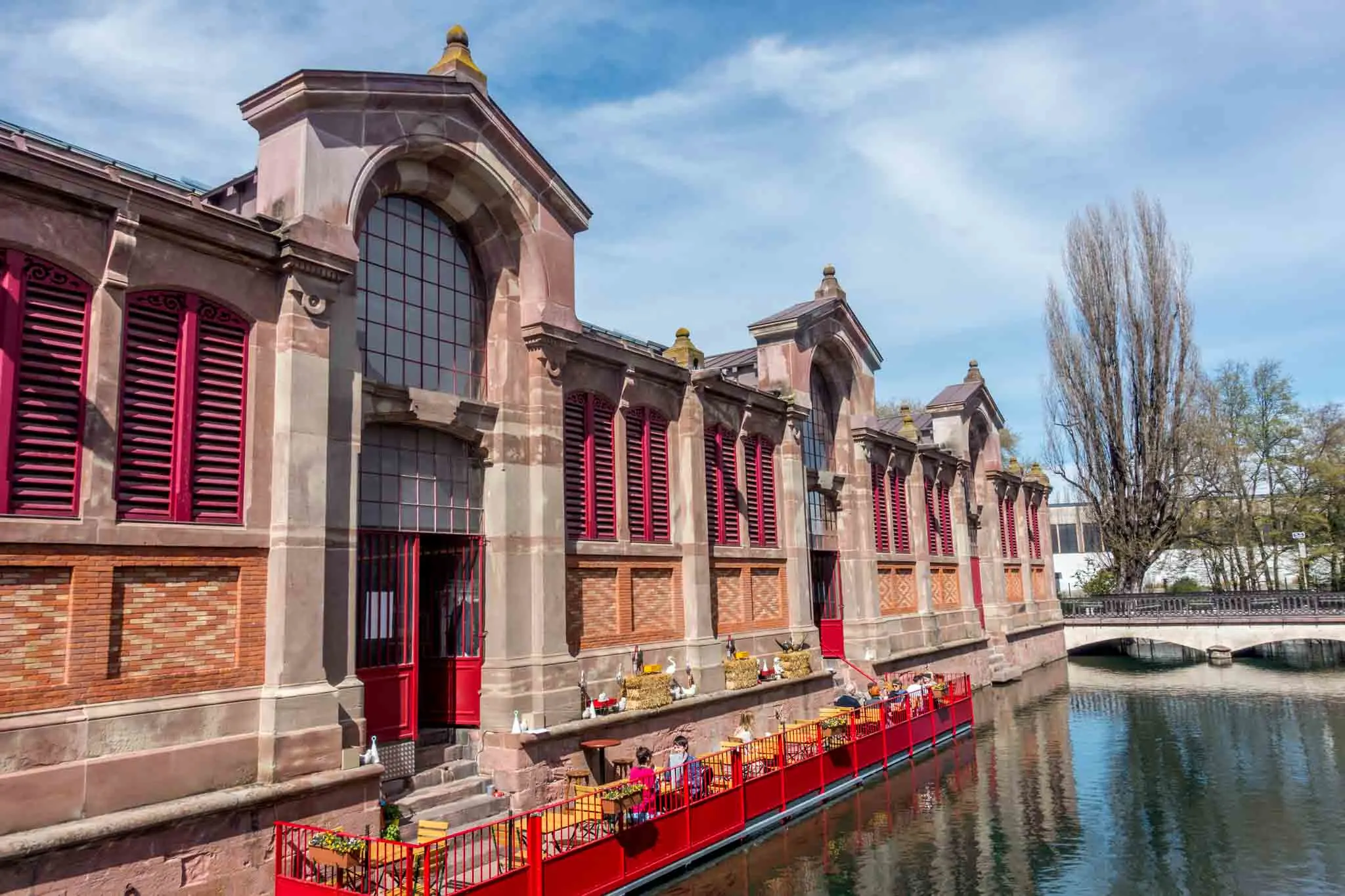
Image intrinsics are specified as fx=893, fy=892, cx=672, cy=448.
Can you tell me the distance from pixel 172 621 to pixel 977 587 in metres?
34.5

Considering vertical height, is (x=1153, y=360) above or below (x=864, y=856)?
above

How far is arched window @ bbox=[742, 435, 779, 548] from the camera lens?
75.2 ft

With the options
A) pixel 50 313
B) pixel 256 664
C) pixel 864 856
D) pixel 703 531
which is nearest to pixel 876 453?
pixel 703 531

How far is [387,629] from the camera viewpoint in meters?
14.0

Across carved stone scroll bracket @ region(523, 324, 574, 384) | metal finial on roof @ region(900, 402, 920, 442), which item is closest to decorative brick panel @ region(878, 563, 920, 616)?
metal finial on roof @ region(900, 402, 920, 442)

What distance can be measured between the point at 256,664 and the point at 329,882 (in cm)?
280

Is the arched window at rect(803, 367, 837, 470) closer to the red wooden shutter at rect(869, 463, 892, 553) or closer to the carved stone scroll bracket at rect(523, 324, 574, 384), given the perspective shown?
the red wooden shutter at rect(869, 463, 892, 553)

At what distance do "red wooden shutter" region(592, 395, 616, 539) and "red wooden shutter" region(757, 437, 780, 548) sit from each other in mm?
6049

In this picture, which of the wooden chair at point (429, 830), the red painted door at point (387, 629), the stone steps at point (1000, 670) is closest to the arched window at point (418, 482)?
the red painted door at point (387, 629)

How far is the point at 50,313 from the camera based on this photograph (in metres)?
9.92

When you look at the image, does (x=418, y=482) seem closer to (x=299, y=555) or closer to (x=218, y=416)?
(x=299, y=555)

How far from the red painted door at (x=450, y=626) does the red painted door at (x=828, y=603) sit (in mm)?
13476

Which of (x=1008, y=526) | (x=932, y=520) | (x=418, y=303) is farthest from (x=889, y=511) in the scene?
(x=418, y=303)

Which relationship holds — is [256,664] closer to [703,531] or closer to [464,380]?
[464,380]
